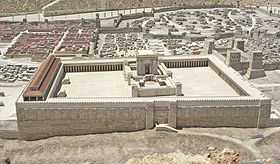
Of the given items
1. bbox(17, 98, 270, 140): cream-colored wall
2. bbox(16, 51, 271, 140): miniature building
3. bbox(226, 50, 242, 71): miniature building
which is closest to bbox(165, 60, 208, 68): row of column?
bbox(226, 50, 242, 71): miniature building

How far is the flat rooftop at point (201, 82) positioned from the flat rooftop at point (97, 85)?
8276mm

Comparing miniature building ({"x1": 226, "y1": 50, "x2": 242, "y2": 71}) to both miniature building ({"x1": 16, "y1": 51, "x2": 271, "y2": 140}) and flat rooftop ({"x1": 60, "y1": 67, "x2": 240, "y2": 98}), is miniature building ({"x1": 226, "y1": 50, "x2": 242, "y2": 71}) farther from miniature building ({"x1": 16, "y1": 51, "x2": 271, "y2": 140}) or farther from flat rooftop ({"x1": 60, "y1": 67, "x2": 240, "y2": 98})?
miniature building ({"x1": 16, "y1": 51, "x2": 271, "y2": 140})

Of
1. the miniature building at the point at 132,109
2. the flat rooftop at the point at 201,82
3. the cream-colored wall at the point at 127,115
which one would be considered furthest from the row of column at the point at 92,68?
the cream-colored wall at the point at 127,115

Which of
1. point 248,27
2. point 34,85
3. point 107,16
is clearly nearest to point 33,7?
point 107,16

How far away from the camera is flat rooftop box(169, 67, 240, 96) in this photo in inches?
2138

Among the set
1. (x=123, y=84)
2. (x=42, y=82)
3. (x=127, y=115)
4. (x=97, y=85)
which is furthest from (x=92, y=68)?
(x=127, y=115)

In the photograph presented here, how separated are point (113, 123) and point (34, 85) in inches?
435

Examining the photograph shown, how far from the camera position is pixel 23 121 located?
49125 millimetres

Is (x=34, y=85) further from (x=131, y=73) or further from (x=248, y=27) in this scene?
(x=248, y=27)

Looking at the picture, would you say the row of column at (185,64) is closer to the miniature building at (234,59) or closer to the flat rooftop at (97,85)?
the miniature building at (234,59)

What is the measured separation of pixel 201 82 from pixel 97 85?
14.8 metres

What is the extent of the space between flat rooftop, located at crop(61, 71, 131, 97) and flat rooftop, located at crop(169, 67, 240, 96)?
828 centimetres

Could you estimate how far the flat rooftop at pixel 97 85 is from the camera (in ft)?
178

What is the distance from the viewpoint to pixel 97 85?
2258 inches
